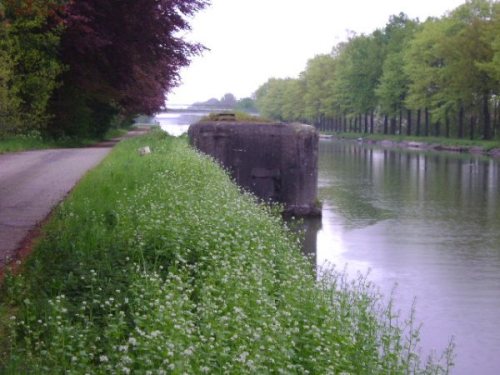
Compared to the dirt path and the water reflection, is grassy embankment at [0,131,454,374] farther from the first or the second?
the water reflection

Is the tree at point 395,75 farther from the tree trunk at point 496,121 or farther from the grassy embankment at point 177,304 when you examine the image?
the grassy embankment at point 177,304

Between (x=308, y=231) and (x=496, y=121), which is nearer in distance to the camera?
(x=308, y=231)

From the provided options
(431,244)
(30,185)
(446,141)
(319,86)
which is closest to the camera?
(30,185)

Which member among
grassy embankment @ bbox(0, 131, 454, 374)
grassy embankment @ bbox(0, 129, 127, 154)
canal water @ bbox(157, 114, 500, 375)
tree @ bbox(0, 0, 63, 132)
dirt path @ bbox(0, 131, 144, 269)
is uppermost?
tree @ bbox(0, 0, 63, 132)

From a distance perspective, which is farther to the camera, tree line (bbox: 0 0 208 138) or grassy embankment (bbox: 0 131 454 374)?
tree line (bbox: 0 0 208 138)

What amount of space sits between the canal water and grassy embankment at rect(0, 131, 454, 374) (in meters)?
1.13

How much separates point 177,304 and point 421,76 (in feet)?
186

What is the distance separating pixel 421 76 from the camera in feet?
197

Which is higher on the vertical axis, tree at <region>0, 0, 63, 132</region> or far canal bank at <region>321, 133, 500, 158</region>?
tree at <region>0, 0, 63, 132</region>

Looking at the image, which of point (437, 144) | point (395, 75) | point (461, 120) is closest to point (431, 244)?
point (437, 144)

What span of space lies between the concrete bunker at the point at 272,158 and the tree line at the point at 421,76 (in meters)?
31.8

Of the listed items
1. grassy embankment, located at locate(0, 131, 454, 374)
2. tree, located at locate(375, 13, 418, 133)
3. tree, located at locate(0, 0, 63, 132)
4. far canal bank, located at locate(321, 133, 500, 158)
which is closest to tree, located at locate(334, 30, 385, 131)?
tree, located at locate(375, 13, 418, 133)

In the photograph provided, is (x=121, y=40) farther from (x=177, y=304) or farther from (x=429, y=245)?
(x=177, y=304)

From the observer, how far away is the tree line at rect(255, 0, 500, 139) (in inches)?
2130
